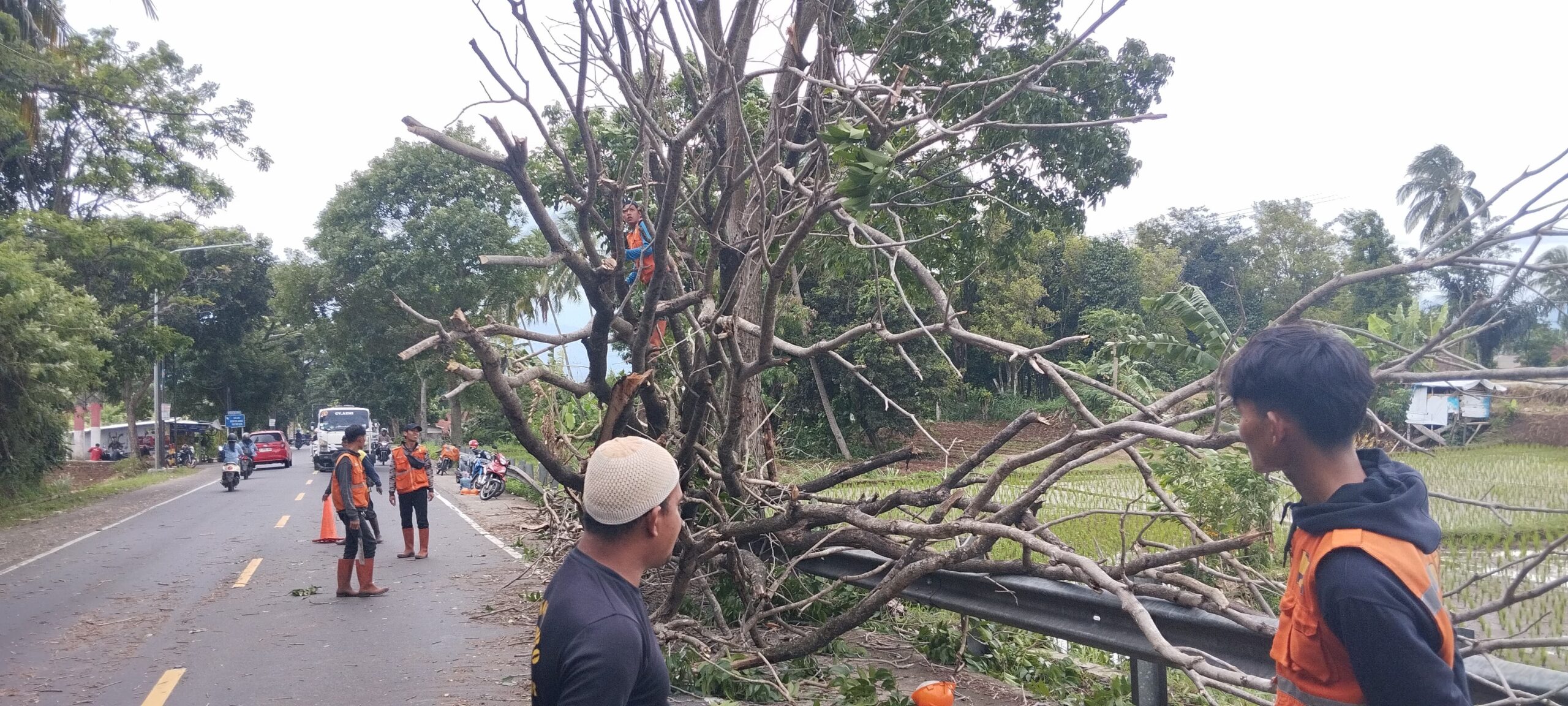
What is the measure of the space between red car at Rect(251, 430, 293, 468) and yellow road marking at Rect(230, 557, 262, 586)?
3364 centimetres

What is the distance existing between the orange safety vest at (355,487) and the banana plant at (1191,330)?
23.9 feet

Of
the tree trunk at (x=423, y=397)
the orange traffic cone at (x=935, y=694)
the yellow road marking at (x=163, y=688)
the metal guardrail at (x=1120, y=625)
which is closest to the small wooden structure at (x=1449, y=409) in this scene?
the metal guardrail at (x=1120, y=625)

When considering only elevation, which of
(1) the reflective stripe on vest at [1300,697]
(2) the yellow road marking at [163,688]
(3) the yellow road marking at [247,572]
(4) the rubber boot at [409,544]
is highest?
(1) the reflective stripe on vest at [1300,697]

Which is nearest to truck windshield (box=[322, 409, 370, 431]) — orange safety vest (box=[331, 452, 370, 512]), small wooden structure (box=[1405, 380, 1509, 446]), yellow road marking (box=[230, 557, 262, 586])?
yellow road marking (box=[230, 557, 262, 586])

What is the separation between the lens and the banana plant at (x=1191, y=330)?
6.88m

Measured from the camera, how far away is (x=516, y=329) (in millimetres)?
5910

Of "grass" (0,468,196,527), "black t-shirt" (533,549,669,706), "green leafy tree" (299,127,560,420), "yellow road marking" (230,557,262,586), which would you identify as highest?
"green leafy tree" (299,127,560,420)

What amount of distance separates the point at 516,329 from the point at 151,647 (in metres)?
4.44

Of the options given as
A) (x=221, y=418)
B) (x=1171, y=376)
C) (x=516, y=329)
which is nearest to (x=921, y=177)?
(x=1171, y=376)

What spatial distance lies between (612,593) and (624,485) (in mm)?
243

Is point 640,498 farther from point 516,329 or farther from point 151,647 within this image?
point 151,647

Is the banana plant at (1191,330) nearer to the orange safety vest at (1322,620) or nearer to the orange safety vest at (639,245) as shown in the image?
the orange safety vest at (639,245)

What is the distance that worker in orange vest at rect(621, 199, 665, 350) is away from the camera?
Result: 674cm

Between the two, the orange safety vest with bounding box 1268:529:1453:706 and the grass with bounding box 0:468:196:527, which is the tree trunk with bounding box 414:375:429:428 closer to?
the grass with bounding box 0:468:196:527
